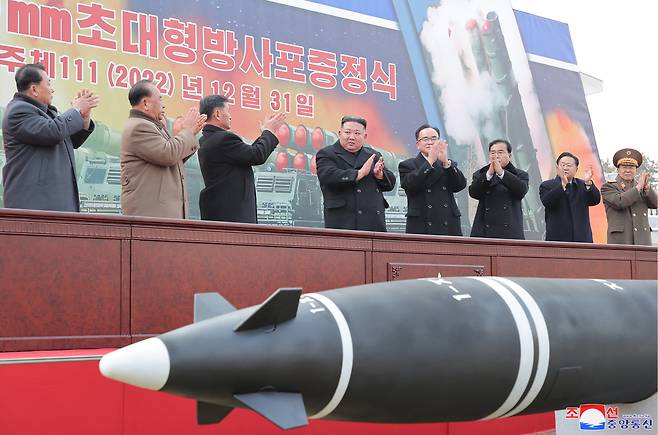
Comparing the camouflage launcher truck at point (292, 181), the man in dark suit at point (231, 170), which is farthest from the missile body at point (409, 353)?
the camouflage launcher truck at point (292, 181)

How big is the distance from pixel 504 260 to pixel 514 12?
615 cm

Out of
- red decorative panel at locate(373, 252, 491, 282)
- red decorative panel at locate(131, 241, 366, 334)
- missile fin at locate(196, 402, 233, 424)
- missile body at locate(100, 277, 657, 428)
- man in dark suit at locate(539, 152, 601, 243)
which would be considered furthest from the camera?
man in dark suit at locate(539, 152, 601, 243)

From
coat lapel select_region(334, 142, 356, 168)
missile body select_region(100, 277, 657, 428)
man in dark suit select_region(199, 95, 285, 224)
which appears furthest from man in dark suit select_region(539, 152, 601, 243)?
missile body select_region(100, 277, 657, 428)

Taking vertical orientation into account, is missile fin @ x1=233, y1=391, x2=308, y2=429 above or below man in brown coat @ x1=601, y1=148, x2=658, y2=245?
below

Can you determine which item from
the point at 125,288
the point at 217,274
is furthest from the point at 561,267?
the point at 125,288

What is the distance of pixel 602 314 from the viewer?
3230 millimetres

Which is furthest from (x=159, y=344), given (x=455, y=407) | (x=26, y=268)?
(x=26, y=268)

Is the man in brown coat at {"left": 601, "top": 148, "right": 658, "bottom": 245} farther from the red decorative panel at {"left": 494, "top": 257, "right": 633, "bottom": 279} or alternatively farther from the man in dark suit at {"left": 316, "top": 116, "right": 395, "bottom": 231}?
the man in dark suit at {"left": 316, "top": 116, "right": 395, "bottom": 231}

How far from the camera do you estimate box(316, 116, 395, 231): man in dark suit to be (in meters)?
5.82

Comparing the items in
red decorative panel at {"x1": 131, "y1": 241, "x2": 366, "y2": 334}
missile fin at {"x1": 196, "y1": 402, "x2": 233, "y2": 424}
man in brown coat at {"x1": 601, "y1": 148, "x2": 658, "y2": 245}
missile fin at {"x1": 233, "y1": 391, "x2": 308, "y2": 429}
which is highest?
man in brown coat at {"x1": 601, "y1": 148, "x2": 658, "y2": 245}

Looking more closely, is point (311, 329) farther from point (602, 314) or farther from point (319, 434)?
point (319, 434)

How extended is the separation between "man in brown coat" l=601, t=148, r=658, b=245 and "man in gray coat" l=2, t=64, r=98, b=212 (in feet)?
16.2

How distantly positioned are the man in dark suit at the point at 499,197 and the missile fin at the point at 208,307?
4.17m

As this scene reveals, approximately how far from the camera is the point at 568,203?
7.24m
